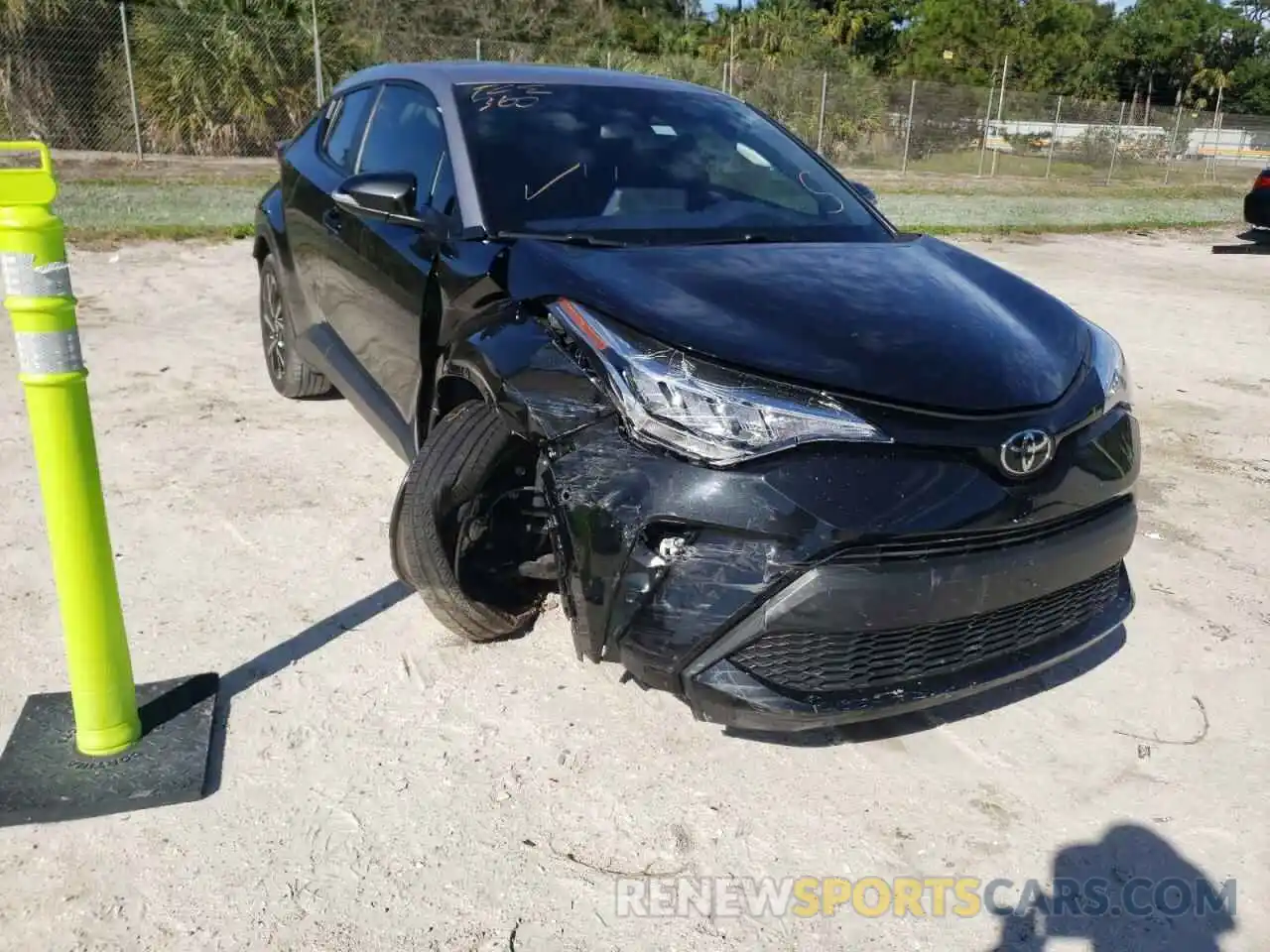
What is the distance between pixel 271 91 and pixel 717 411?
1749 centimetres

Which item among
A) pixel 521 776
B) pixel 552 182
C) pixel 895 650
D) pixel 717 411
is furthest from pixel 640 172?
pixel 521 776

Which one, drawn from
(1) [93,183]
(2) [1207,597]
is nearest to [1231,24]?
(1) [93,183]

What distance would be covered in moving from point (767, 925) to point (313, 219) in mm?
3335

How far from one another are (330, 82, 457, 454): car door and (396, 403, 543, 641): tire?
0.41 metres

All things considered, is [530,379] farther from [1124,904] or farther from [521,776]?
[1124,904]

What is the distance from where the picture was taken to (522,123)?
349cm

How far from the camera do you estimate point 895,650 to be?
7.97ft

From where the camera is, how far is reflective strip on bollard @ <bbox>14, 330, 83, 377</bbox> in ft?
7.56

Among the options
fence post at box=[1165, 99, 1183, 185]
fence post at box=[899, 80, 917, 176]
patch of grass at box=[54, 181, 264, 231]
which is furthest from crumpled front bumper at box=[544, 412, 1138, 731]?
fence post at box=[1165, 99, 1183, 185]

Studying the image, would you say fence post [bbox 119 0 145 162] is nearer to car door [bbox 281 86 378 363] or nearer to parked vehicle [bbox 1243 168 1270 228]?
car door [bbox 281 86 378 363]

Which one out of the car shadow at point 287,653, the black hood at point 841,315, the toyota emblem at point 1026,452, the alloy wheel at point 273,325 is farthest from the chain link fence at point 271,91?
the toyota emblem at point 1026,452

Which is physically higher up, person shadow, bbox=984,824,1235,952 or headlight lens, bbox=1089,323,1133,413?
headlight lens, bbox=1089,323,1133,413

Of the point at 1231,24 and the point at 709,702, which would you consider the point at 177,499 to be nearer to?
the point at 709,702

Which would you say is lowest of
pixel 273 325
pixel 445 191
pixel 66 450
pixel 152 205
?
pixel 152 205
